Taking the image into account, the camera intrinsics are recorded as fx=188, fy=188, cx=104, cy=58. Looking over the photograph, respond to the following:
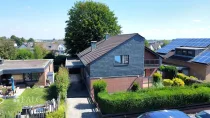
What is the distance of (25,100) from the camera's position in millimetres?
19984

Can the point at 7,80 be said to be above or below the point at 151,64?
below

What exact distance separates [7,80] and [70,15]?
25.5 meters

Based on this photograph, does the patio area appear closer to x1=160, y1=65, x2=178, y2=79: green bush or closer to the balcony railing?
the balcony railing

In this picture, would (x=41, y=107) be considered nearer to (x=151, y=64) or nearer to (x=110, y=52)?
(x=110, y=52)

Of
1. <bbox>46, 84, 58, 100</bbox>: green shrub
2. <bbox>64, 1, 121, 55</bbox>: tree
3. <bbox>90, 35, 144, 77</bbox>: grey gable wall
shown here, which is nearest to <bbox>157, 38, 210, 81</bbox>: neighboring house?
<bbox>90, 35, 144, 77</bbox>: grey gable wall

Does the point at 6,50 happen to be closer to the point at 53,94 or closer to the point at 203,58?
the point at 53,94

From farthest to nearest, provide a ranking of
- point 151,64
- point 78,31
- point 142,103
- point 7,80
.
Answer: point 78,31 < point 151,64 < point 7,80 < point 142,103

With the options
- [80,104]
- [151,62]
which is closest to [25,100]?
[80,104]

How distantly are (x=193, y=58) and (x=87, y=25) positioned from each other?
23.0m

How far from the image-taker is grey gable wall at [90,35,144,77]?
72.1 feet

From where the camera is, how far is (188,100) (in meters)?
16.2

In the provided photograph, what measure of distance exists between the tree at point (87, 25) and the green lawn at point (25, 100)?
21.3m

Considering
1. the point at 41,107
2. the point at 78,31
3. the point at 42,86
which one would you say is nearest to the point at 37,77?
the point at 42,86

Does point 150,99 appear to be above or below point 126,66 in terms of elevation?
below
